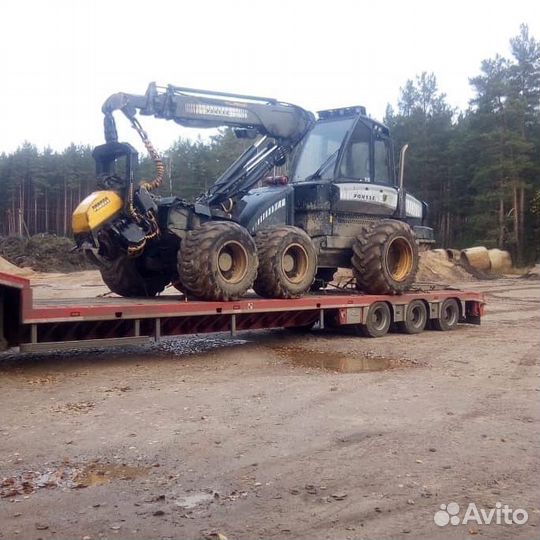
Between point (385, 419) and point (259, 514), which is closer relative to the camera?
point (259, 514)

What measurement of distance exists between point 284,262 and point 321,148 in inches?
115

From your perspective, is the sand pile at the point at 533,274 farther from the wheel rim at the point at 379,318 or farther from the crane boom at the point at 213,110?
the crane boom at the point at 213,110

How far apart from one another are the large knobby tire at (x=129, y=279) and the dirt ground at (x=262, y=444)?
5.17ft

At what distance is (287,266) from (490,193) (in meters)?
31.9

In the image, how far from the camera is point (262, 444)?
5.84 metres

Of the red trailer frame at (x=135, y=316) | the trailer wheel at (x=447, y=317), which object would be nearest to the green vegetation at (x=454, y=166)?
the trailer wheel at (x=447, y=317)

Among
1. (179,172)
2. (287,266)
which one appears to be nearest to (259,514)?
(287,266)

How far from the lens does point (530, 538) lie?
4.13 metres

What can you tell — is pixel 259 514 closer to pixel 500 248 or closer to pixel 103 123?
pixel 103 123

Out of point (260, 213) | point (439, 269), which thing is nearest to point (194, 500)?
point (260, 213)

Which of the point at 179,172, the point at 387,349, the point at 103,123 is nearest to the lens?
the point at 103,123

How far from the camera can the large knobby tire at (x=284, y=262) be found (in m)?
10.9

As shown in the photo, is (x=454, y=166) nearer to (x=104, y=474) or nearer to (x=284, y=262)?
(x=284, y=262)

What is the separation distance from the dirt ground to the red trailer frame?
1.64ft
